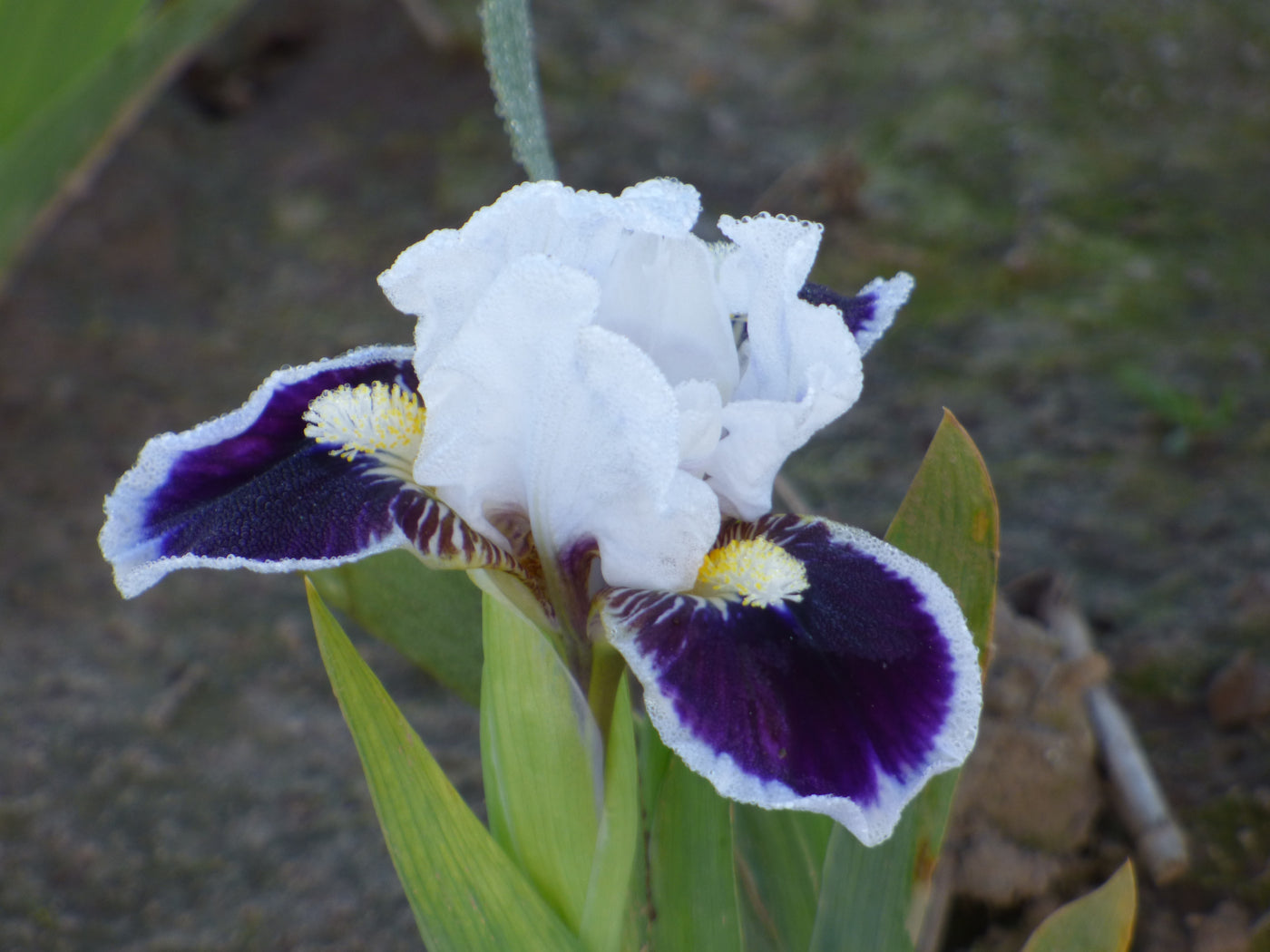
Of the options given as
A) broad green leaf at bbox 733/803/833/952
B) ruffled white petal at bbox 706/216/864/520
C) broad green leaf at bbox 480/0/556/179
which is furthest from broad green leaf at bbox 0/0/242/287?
broad green leaf at bbox 733/803/833/952

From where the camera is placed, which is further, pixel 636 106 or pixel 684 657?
pixel 636 106

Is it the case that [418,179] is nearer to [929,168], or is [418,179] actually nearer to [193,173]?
[193,173]

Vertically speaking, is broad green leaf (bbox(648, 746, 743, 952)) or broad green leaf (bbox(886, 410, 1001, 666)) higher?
broad green leaf (bbox(886, 410, 1001, 666))

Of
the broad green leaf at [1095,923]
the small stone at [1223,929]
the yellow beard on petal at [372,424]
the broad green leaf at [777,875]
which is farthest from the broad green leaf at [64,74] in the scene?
A: the small stone at [1223,929]

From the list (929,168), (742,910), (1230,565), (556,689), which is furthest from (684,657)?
(929,168)

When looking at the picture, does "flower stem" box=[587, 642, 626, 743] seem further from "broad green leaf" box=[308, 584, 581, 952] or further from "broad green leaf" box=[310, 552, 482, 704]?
"broad green leaf" box=[310, 552, 482, 704]

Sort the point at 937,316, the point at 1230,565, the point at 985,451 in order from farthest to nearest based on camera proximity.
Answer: the point at 937,316 < the point at 985,451 < the point at 1230,565

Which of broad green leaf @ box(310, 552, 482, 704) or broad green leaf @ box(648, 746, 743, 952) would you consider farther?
broad green leaf @ box(310, 552, 482, 704)

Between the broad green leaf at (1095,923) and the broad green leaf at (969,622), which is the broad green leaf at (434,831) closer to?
the broad green leaf at (969,622)
